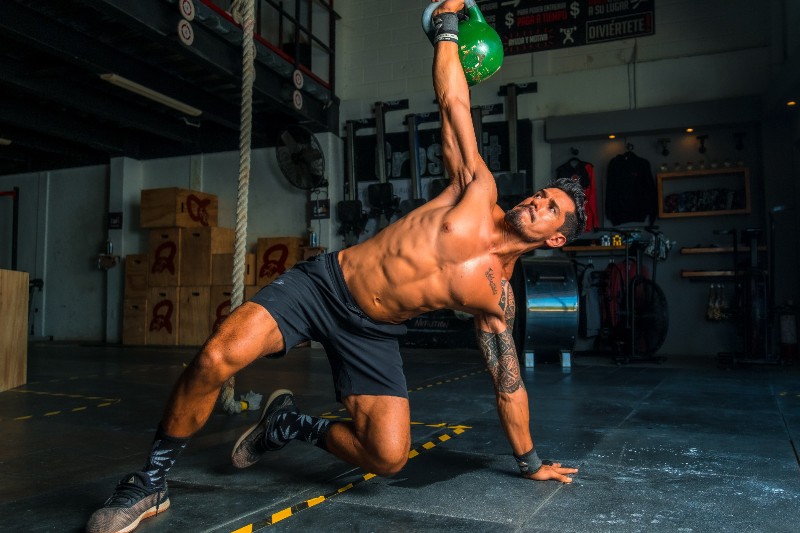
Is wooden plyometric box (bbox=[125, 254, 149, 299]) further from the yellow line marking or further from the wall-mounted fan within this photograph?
the yellow line marking

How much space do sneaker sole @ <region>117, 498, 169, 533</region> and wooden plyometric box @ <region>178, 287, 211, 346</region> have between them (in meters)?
7.14

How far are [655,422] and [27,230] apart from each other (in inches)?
422

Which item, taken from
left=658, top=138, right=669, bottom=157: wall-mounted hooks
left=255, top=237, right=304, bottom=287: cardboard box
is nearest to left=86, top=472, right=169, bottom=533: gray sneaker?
left=255, top=237, right=304, bottom=287: cardboard box

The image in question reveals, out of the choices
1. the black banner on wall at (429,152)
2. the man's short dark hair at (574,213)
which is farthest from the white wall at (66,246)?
the man's short dark hair at (574,213)

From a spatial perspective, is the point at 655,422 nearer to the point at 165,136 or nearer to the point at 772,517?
the point at 772,517

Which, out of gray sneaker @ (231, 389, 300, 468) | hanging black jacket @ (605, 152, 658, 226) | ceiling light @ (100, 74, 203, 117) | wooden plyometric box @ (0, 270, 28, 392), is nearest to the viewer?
gray sneaker @ (231, 389, 300, 468)

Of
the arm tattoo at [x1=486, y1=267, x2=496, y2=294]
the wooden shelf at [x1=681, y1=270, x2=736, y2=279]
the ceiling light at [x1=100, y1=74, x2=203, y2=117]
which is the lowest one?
the arm tattoo at [x1=486, y1=267, x2=496, y2=294]

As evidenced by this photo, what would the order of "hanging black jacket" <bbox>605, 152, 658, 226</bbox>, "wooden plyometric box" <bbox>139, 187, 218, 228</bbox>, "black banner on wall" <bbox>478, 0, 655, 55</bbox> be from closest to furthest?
"hanging black jacket" <bbox>605, 152, 658, 226</bbox> → "black banner on wall" <bbox>478, 0, 655, 55</bbox> → "wooden plyometric box" <bbox>139, 187, 218, 228</bbox>

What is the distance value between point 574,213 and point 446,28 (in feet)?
2.68

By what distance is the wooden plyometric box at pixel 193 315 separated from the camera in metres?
8.97

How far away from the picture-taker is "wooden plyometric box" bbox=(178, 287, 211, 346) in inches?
353

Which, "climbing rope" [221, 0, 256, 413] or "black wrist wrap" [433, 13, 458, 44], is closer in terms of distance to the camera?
"black wrist wrap" [433, 13, 458, 44]

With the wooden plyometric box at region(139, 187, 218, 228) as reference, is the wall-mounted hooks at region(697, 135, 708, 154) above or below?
above

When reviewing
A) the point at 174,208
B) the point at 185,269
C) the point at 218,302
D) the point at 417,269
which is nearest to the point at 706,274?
the point at 218,302
